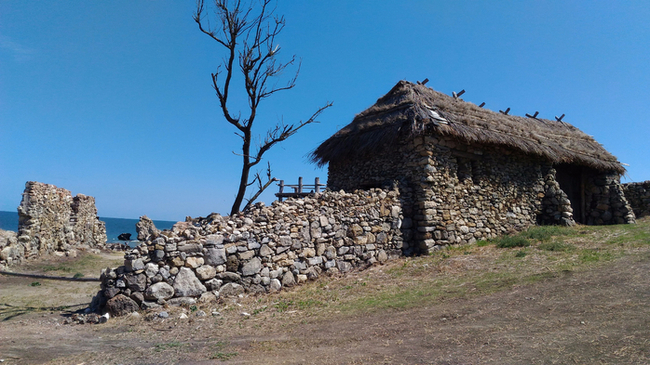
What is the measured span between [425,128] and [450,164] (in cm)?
145

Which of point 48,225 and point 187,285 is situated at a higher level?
point 48,225

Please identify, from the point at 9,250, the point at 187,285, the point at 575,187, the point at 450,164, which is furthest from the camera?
the point at 575,187

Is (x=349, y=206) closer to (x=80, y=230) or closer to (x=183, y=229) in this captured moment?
(x=183, y=229)

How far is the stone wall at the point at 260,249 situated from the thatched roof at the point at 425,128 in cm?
199

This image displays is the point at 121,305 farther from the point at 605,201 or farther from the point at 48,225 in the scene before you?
the point at 605,201

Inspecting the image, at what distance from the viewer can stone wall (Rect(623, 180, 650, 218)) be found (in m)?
17.2

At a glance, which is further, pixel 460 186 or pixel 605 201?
pixel 605 201

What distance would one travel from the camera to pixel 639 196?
1736cm

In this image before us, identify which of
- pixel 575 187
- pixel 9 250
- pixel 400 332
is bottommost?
pixel 400 332

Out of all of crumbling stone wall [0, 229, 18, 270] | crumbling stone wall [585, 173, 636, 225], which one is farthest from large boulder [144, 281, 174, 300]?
crumbling stone wall [585, 173, 636, 225]

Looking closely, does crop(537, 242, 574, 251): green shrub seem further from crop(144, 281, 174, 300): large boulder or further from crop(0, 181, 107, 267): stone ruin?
crop(0, 181, 107, 267): stone ruin

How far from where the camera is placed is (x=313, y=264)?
8727 millimetres

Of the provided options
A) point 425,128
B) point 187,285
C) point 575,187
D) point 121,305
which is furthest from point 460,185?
point 121,305

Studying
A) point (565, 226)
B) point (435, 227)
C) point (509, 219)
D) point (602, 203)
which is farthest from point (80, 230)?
point (602, 203)
